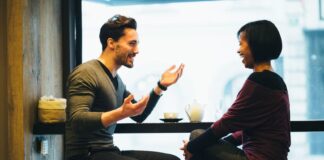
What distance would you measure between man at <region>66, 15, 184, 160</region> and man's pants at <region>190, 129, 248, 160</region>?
0.36 metres

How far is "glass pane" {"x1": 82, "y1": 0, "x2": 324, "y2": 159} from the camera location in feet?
10.8

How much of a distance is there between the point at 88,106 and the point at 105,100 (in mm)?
169

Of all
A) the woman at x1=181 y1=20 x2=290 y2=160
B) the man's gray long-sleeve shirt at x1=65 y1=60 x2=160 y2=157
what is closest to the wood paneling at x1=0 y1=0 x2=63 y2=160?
the man's gray long-sleeve shirt at x1=65 y1=60 x2=160 y2=157

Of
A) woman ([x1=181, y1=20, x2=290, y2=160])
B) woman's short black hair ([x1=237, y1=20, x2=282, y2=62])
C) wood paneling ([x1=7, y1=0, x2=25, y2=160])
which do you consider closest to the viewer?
woman ([x1=181, y1=20, x2=290, y2=160])

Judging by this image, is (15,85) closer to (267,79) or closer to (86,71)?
(86,71)

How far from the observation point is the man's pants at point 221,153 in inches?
90.5

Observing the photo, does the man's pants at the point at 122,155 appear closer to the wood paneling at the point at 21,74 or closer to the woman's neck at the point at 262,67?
the wood paneling at the point at 21,74

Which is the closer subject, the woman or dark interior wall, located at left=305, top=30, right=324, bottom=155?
the woman

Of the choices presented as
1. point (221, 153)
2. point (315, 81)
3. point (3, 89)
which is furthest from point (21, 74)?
point (315, 81)

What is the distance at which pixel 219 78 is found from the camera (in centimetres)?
340

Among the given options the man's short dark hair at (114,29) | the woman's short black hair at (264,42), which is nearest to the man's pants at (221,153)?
the woman's short black hair at (264,42)

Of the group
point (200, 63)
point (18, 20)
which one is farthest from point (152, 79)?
point (18, 20)

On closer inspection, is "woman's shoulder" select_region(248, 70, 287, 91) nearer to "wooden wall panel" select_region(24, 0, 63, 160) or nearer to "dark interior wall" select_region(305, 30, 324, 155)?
"dark interior wall" select_region(305, 30, 324, 155)

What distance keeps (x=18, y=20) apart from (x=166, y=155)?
3.97ft
